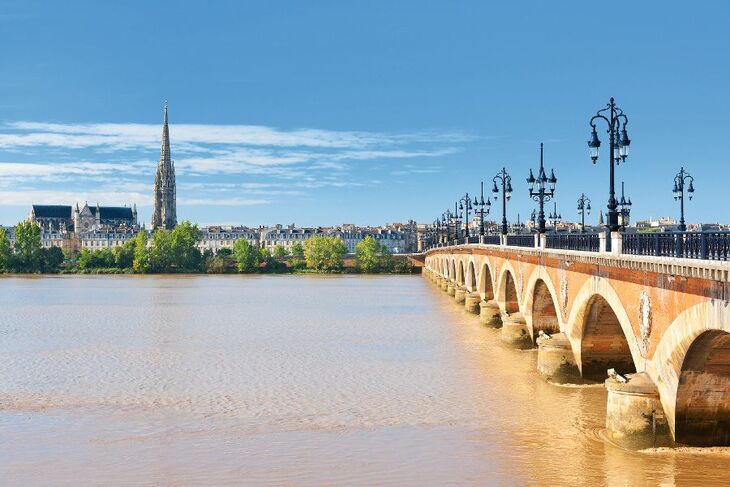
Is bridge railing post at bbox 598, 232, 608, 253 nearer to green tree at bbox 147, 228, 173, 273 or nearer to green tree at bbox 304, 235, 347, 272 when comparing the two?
green tree at bbox 304, 235, 347, 272

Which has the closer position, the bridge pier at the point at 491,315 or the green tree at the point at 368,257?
the bridge pier at the point at 491,315

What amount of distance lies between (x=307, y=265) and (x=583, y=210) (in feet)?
274

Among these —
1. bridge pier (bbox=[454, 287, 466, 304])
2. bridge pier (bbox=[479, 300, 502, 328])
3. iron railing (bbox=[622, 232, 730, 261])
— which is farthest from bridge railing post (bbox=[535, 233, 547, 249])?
bridge pier (bbox=[454, 287, 466, 304])

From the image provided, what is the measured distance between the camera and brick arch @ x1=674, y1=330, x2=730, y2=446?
16703mm

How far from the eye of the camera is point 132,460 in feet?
61.3

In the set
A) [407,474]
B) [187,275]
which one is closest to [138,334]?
[407,474]

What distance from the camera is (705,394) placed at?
57.7 ft

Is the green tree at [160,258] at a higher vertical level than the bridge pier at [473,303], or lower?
higher

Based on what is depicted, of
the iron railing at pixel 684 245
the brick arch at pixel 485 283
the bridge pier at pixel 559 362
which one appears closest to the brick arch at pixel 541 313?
the bridge pier at pixel 559 362

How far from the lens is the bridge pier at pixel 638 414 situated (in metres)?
18.2

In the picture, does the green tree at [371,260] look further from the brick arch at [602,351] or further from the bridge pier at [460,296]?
the brick arch at [602,351]

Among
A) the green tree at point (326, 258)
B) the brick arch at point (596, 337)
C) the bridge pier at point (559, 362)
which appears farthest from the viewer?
the green tree at point (326, 258)

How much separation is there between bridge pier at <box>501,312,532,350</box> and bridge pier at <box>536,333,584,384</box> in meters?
8.16

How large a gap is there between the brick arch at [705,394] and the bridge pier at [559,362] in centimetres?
861
